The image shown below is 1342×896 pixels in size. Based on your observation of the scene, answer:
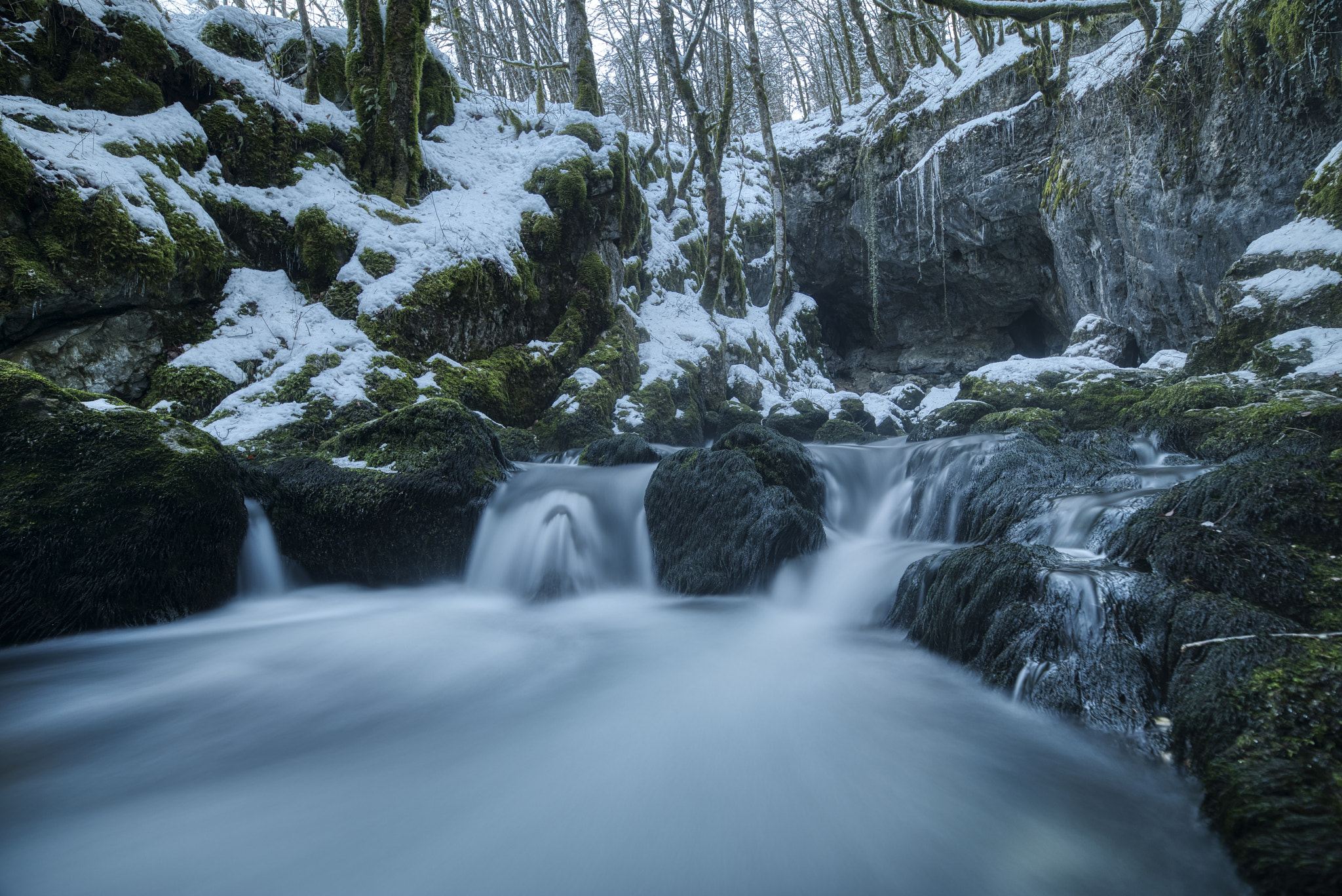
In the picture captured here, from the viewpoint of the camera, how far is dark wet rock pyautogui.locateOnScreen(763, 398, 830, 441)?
40.1ft

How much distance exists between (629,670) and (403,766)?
1364 millimetres

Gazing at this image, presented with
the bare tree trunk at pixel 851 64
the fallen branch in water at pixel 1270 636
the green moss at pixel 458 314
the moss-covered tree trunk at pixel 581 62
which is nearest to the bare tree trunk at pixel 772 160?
the moss-covered tree trunk at pixel 581 62

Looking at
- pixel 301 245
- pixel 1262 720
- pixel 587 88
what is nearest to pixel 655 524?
pixel 1262 720

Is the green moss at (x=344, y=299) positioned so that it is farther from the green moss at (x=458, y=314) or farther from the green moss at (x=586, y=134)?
the green moss at (x=586, y=134)

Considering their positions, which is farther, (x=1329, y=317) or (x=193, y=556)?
(x=1329, y=317)

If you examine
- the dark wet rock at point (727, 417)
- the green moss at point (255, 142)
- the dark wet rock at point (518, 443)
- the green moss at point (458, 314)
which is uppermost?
the green moss at point (255, 142)

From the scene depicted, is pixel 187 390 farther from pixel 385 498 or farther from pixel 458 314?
pixel 458 314

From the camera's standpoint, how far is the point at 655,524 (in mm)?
5492

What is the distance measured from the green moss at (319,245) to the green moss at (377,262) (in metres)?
0.25

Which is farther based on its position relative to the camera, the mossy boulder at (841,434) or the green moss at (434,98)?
the mossy boulder at (841,434)

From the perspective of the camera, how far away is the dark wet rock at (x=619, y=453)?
712 centimetres

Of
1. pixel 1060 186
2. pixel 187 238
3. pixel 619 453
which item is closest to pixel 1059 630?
pixel 619 453

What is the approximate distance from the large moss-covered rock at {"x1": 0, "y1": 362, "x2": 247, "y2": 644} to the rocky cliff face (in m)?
13.4

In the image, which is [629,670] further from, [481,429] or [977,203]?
[977,203]
